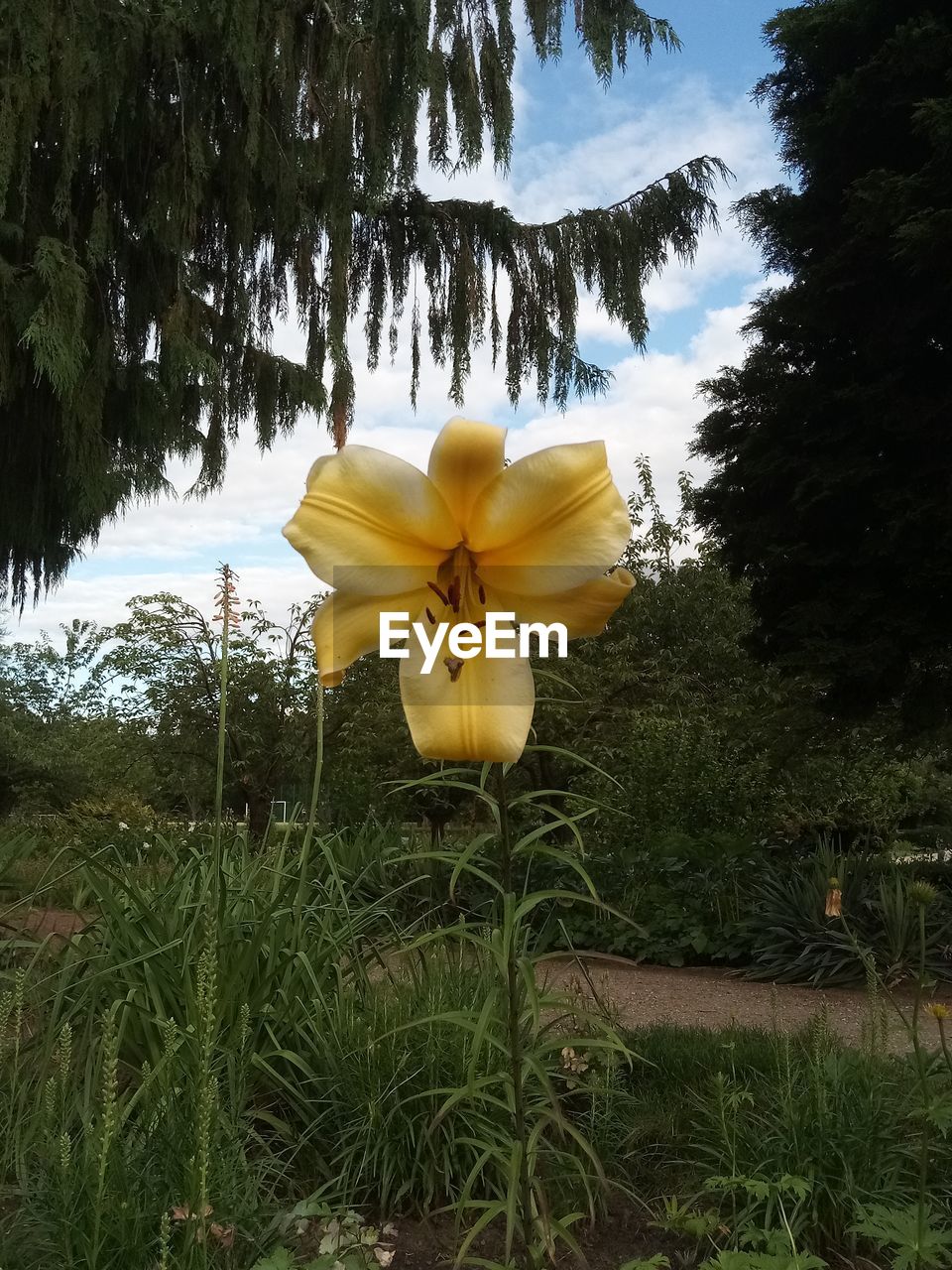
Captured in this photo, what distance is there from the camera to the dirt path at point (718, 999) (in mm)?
4590

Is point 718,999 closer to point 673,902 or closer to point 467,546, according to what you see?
point 673,902

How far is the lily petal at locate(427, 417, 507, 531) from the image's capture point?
2.96ft

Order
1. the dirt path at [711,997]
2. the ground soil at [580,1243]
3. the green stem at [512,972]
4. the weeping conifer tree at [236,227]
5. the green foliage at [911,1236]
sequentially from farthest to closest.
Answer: the weeping conifer tree at [236,227] → the dirt path at [711,997] → the ground soil at [580,1243] → the green foliage at [911,1236] → the green stem at [512,972]

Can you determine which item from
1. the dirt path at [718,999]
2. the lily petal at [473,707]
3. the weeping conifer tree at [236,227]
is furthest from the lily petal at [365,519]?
the weeping conifer tree at [236,227]

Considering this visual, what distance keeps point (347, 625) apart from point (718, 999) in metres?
5.10

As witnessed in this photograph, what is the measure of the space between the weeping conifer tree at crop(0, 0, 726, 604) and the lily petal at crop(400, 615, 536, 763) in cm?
529

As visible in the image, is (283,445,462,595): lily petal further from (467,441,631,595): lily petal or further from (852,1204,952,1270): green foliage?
(852,1204,952,1270): green foliage

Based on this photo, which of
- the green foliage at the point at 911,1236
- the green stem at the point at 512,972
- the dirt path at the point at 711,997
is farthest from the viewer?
the dirt path at the point at 711,997

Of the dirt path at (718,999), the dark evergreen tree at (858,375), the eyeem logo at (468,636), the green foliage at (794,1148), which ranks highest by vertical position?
the dark evergreen tree at (858,375)

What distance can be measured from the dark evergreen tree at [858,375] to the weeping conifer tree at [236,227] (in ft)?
3.23

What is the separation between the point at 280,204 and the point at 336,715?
6.20m

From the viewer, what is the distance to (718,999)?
5.42 metres

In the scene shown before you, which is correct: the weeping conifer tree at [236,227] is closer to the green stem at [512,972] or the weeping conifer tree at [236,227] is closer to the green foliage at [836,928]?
the green foliage at [836,928]

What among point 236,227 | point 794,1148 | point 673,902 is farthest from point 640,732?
point 794,1148
